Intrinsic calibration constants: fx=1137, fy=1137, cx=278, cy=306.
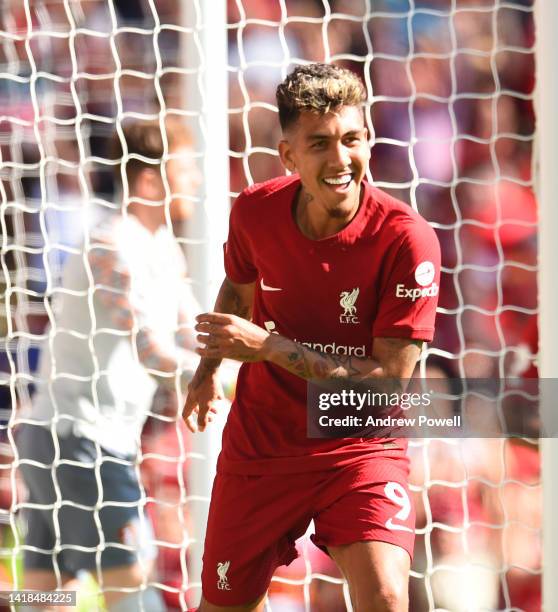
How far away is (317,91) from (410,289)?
1.53 ft

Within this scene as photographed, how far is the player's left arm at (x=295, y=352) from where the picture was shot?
232 cm

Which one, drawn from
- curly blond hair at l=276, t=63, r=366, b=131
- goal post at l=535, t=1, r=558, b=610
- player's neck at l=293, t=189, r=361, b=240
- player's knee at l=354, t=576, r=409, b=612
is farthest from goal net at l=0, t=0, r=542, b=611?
player's knee at l=354, t=576, r=409, b=612

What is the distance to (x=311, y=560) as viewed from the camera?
3.57m

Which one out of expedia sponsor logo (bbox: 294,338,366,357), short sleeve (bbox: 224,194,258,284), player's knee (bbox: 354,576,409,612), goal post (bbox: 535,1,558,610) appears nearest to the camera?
player's knee (bbox: 354,576,409,612)

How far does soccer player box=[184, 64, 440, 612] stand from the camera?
2396 mm

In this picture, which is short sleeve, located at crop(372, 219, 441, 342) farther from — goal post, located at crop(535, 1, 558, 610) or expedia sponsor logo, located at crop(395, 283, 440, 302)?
goal post, located at crop(535, 1, 558, 610)

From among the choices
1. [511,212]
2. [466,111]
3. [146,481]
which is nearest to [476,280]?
[511,212]

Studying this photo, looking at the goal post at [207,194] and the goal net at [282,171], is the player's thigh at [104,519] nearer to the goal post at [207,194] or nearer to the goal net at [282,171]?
the goal net at [282,171]

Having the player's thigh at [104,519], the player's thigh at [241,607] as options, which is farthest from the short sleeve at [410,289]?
the player's thigh at [104,519]

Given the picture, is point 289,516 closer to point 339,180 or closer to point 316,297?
point 316,297

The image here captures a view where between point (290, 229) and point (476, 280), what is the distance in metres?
1.31

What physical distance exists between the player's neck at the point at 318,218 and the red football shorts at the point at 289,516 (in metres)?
0.51

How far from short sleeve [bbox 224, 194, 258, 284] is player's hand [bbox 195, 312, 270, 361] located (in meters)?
0.33

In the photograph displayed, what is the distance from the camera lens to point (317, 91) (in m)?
2.42
